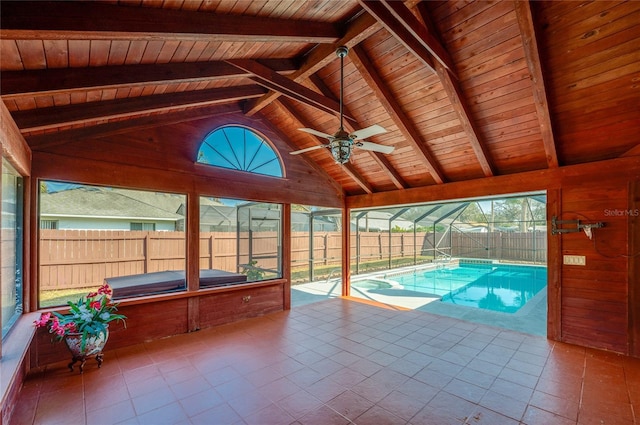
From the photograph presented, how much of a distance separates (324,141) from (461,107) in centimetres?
256

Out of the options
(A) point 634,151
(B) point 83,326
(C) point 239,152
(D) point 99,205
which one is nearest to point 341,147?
(C) point 239,152

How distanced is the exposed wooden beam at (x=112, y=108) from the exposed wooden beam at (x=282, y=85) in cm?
66

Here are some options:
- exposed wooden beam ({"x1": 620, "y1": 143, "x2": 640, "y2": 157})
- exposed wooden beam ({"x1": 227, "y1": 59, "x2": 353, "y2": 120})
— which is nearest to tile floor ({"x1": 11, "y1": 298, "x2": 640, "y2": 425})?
exposed wooden beam ({"x1": 620, "y1": 143, "x2": 640, "y2": 157})

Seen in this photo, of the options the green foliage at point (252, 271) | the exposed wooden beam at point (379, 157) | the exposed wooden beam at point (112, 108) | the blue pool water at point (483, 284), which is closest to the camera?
the exposed wooden beam at point (112, 108)

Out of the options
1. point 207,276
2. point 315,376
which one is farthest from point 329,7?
point 207,276

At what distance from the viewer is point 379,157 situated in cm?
521

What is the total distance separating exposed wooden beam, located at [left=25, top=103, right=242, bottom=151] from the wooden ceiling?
16 mm

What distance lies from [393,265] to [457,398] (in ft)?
30.9

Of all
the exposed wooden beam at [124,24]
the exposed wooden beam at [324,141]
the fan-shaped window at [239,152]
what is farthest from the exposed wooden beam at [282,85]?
the fan-shaped window at [239,152]

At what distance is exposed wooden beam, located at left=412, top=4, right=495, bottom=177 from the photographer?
2.91 m

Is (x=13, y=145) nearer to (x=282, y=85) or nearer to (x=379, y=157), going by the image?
(x=282, y=85)

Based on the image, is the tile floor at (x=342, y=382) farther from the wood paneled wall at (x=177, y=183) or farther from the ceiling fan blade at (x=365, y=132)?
the ceiling fan blade at (x=365, y=132)

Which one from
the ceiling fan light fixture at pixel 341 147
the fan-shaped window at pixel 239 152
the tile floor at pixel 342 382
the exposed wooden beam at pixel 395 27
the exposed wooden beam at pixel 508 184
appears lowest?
the tile floor at pixel 342 382

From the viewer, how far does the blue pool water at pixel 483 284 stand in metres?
6.93
